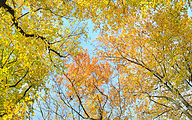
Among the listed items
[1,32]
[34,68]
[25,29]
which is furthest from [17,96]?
[25,29]

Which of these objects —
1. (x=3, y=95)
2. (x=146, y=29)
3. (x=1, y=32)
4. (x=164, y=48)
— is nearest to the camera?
(x=3, y=95)

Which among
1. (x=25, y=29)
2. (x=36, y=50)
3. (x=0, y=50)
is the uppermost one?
(x=25, y=29)

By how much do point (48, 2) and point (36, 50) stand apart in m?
4.37

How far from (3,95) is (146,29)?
35.5 ft

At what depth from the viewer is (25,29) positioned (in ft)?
28.4

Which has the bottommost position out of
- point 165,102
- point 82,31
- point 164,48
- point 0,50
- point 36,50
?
point 165,102

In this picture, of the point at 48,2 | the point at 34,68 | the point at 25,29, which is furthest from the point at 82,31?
the point at 34,68

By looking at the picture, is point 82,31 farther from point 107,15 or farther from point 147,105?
point 147,105

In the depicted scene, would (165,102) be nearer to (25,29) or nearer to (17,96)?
(17,96)

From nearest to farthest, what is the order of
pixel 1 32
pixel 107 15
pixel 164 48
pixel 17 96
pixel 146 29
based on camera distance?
pixel 17 96
pixel 1 32
pixel 107 15
pixel 164 48
pixel 146 29

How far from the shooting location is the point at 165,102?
10227mm

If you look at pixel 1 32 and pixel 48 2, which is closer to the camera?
pixel 1 32

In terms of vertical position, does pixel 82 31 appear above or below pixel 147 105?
above

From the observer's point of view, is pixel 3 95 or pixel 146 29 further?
pixel 146 29
